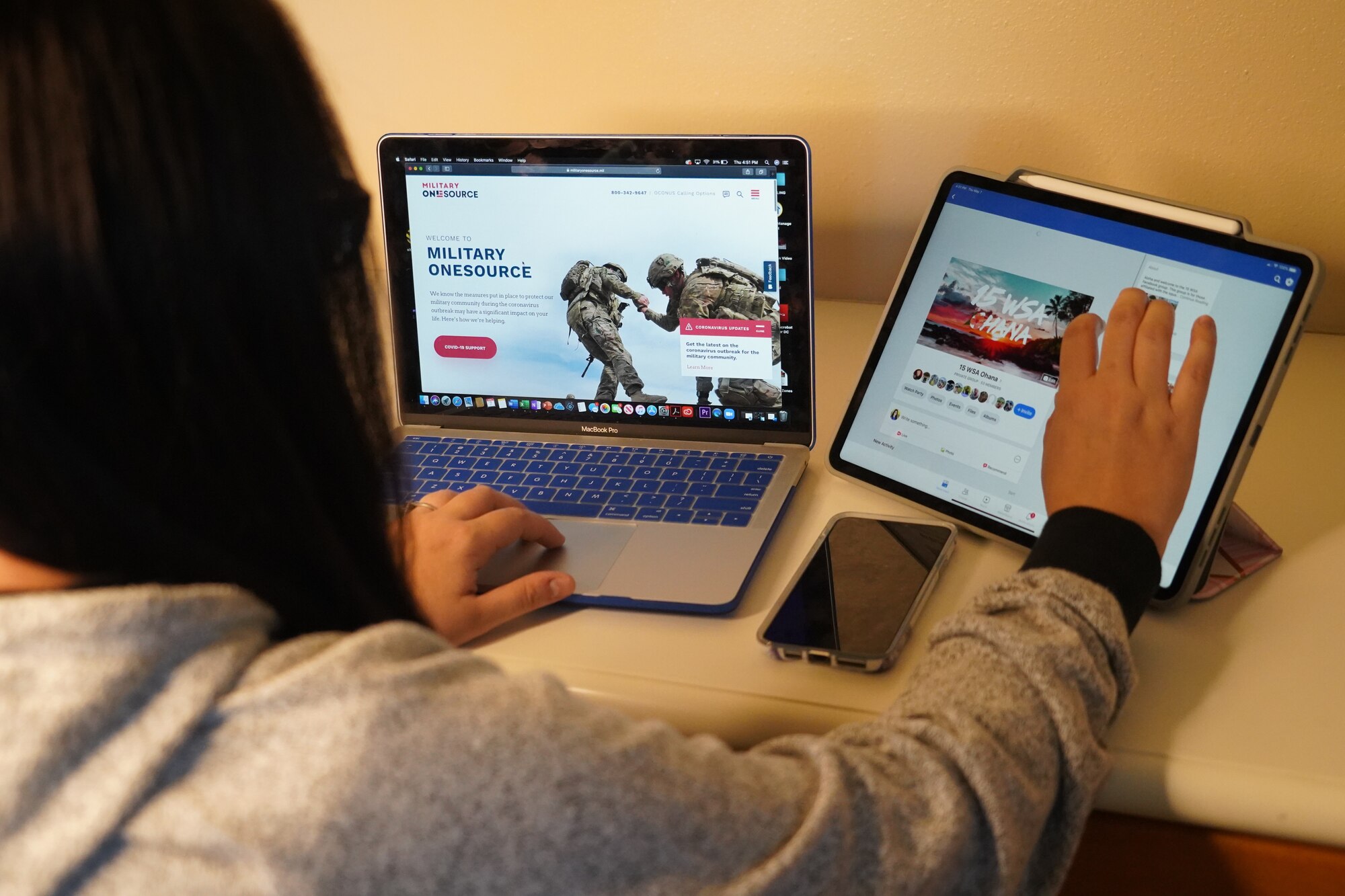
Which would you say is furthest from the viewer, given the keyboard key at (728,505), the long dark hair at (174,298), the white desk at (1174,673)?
the keyboard key at (728,505)

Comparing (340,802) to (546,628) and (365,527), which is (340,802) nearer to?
(365,527)

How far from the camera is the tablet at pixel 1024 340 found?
69 centimetres

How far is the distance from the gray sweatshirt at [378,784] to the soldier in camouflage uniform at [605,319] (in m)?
0.48

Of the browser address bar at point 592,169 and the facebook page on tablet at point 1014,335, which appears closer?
the facebook page on tablet at point 1014,335

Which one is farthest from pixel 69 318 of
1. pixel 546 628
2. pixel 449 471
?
pixel 449 471

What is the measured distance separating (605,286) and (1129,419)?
1.48 feet

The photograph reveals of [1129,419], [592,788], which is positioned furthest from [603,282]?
[592,788]

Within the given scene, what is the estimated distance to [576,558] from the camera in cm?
77

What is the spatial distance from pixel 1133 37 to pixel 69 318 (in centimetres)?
91

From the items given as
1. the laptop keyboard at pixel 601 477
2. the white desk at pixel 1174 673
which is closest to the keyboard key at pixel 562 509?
the laptop keyboard at pixel 601 477

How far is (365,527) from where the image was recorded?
1.79ft

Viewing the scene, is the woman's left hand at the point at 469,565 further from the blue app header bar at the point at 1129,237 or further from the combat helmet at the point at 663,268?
the blue app header bar at the point at 1129,237

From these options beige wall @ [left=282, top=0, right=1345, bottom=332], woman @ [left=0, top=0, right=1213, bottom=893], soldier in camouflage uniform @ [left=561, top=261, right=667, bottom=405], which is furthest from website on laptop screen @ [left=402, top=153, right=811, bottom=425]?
woman @ [left=0, top=0, right=1213, bottom=893]

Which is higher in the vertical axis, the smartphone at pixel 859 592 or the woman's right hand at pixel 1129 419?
the woman's right hand at pixel 1129 419
